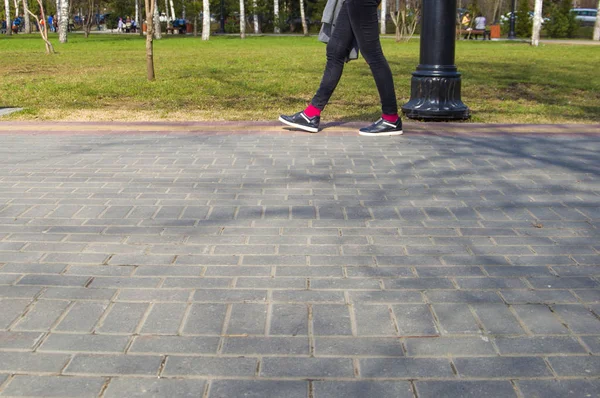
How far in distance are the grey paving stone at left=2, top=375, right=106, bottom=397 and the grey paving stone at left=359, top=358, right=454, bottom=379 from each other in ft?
3.13

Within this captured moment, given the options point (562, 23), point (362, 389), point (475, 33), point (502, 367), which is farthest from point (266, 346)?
point (562, 23)

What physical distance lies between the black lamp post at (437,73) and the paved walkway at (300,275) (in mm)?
1866

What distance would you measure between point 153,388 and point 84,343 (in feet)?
1.63

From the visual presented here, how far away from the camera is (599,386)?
2529mm

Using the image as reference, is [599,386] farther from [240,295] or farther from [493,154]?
[493,154]

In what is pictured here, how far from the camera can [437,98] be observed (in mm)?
8328

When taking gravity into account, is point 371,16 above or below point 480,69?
above

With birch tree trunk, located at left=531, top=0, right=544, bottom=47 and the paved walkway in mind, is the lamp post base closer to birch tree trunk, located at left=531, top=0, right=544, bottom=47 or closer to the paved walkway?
the paved walkway

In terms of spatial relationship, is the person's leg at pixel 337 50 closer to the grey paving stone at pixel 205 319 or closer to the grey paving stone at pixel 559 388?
the grey paving stone at pixel 205 319

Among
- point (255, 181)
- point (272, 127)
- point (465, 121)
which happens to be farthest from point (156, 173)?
point (465, 121)

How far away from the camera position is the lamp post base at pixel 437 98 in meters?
8.28

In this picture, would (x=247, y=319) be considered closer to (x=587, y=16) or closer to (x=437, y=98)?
(x=437, y=98)

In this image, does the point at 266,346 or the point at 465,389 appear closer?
the point at 465,389

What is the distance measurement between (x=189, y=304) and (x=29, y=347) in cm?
71
